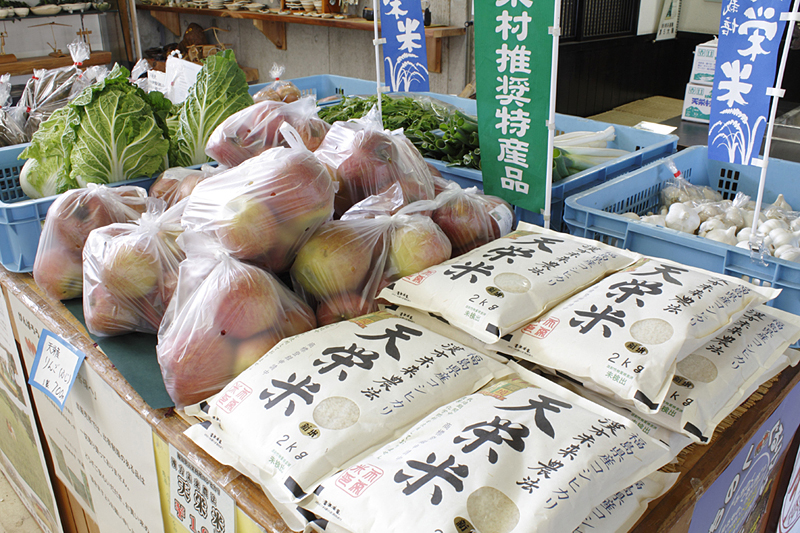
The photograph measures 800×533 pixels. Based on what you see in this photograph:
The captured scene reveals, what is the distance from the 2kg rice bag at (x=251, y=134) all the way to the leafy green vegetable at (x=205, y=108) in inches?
15.4

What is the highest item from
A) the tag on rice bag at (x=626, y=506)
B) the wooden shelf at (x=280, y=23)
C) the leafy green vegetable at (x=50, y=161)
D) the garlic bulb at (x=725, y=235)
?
the wooden shelf at (x=280, y=23)

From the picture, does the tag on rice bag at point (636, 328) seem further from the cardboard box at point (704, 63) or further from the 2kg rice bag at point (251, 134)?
the cardboard box at point (704, 63)

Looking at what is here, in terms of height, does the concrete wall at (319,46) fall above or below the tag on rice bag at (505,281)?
above

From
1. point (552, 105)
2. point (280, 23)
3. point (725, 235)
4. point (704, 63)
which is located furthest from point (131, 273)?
point (280, 23)

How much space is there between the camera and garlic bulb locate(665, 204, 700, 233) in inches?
61.7

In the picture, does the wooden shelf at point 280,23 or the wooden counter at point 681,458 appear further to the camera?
the wooden shelf at point 280,23

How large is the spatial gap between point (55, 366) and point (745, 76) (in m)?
1.61

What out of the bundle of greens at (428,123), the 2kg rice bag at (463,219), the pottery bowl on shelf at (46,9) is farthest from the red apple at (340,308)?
the pottery bowl on shelf at (46,9)

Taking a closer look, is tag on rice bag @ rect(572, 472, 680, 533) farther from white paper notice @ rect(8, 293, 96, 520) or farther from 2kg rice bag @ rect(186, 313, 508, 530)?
white paper notice @ rect(8, 293, 96, 520)

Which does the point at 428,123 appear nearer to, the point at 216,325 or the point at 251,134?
the point at 251,134

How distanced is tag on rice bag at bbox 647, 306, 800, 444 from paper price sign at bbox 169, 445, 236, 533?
2.14 feet

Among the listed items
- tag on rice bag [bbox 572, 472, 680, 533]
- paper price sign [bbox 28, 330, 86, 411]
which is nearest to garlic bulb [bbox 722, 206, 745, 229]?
tag on rice bag [bbox 572, 472, 680, 533]

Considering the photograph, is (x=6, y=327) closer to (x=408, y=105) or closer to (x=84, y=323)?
(x=84, y=323)

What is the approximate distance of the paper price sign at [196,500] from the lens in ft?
2.79
